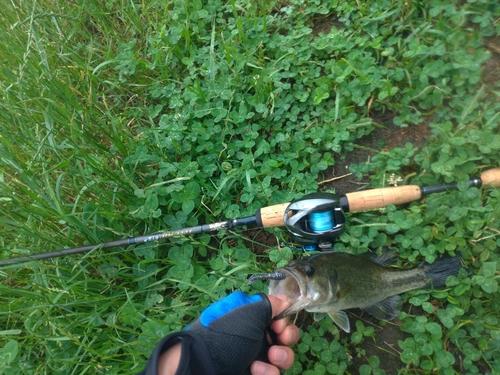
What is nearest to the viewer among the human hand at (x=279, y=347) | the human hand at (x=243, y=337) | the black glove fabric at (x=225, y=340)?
the black glove fabric at (x=225, y=340)

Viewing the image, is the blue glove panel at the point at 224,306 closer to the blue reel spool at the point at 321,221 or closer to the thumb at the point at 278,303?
the thumb at the point at 278,303

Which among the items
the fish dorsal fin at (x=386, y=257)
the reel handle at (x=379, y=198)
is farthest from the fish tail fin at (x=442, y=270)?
the reel handle at (x=379, y=198)

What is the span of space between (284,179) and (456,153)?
4.28ft

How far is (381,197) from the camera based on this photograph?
2.74m

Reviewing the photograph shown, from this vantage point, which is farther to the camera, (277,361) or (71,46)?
(71,46)

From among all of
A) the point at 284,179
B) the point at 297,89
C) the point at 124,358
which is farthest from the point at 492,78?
the point at 124,358

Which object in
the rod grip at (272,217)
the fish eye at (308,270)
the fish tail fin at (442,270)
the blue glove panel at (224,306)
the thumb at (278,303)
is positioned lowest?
the fish tail fin at (442,270)

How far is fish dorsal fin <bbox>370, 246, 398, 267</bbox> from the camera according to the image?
285 cm

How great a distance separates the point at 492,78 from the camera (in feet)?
9.75

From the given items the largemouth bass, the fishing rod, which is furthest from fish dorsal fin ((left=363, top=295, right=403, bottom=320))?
the fishing rod

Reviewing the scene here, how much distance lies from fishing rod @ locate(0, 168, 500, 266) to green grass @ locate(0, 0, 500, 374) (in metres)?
0.10

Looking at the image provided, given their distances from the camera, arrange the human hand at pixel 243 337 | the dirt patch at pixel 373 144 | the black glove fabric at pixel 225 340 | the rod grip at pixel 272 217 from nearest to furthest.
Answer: the black glove fabric at pixel 225 340
the human hand at pixel 243 337
the rod grip at pixel 272 217
the dirt patch at pixel 373 144

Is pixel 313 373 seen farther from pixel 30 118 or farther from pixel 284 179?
Result: pixel 30 118

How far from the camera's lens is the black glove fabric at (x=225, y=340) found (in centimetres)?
204
